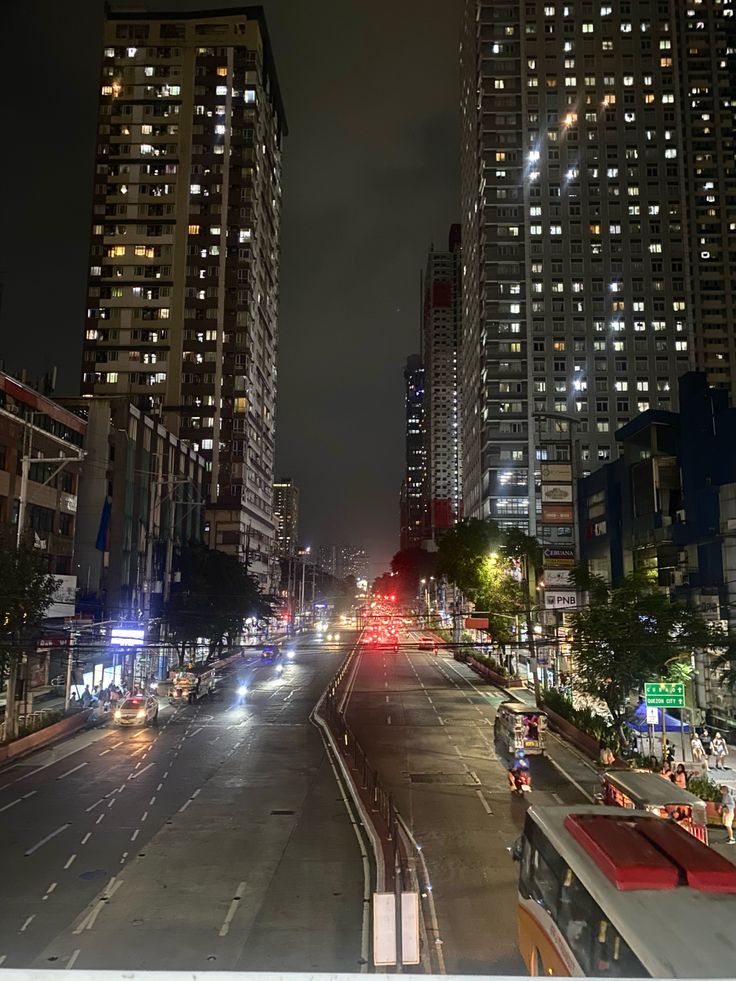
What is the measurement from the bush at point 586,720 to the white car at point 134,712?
21.9 m

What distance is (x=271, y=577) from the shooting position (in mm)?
126312

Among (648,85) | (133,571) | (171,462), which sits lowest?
(133,571)

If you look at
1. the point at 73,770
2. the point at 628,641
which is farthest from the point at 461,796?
the point at 73,770

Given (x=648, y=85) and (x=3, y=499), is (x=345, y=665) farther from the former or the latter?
(x=648, y=85)

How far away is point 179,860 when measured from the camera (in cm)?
1755

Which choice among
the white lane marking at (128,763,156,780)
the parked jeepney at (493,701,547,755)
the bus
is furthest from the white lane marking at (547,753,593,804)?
the white lane marking at (128,763,156,780)

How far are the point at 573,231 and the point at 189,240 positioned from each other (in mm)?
57143

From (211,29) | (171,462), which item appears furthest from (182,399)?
(211,29)

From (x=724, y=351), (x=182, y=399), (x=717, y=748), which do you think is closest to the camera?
(x=717, y=748)

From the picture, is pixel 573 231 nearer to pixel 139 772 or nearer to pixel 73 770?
pixel 139 772

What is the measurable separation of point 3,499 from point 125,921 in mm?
35298

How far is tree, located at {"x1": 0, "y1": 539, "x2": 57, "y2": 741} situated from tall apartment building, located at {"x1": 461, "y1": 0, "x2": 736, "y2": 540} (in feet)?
265

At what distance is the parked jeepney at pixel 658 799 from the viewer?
56.6ft

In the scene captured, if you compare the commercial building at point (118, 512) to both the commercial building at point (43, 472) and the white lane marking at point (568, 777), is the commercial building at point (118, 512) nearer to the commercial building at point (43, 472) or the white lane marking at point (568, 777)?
the commercial building at point (43, 472)
